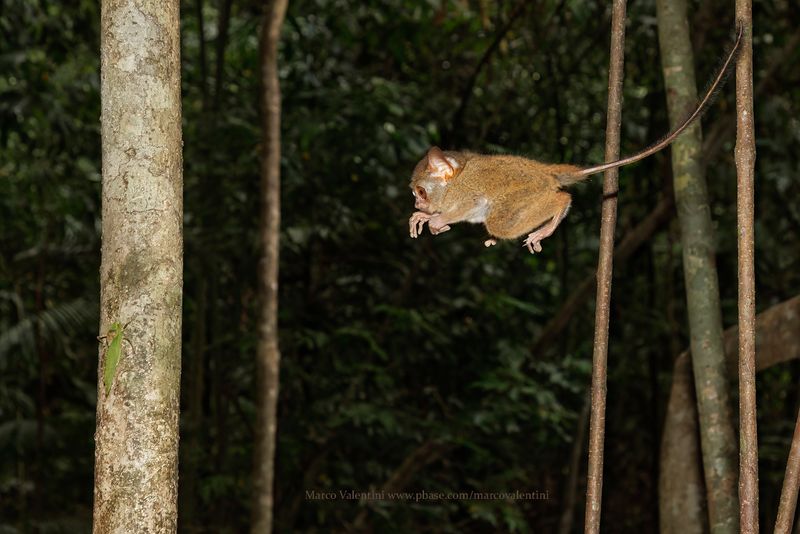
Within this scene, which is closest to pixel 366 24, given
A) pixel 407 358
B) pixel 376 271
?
pixel 376 271

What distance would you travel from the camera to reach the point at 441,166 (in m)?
2.74

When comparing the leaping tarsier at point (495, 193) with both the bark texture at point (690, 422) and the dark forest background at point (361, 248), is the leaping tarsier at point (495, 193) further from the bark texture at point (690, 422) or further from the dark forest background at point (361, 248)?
the dark forest background at point (361, 248)

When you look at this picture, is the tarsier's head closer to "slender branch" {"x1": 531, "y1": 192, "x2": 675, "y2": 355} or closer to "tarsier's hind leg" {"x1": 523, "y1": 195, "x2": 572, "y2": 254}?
"tarsier's hind leg" {"x1": 523, "y1": 195, "x2": 572, "y2": 254}

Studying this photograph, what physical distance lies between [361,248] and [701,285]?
3.69 meters

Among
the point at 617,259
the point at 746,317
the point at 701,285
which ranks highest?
the point at 617,259

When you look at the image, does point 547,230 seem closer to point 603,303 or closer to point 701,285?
point 603,303

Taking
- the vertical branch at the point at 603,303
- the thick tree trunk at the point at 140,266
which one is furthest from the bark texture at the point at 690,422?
the thick tree trunk at the point at 140,266

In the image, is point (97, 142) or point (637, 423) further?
point (637, 423)

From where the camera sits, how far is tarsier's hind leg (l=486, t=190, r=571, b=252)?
2564mm

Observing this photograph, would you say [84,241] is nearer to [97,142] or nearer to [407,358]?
[97,142]

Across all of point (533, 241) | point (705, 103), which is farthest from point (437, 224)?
point (705, 103)

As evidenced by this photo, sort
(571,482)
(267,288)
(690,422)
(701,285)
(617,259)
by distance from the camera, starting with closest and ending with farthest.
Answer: (701,285)
(690,422)
(267,288)
(617,259)
(571,482)

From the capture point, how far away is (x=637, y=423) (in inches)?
340

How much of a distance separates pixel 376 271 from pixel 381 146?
1.12 meters
